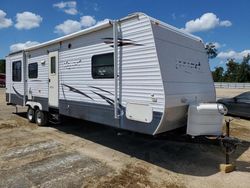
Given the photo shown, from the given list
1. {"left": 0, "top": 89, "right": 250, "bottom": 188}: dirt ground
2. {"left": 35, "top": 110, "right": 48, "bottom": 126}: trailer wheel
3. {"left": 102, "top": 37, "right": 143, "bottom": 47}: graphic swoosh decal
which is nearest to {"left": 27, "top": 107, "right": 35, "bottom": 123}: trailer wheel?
{"left": 35, "top": 110, "right": 48, "bottom": 126}: trailer wheel

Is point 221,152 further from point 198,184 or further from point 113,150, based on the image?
point 113,150

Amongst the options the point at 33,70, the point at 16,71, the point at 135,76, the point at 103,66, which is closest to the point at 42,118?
the point at 33,70

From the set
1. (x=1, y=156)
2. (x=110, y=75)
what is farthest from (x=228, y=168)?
(x=1, y=156)

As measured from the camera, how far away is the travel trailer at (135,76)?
17.2ft

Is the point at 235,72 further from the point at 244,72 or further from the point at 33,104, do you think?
the point at 33,104

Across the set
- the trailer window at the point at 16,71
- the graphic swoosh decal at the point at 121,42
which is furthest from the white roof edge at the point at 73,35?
the trailer window at the point at 16,71

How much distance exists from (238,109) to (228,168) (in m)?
6.29

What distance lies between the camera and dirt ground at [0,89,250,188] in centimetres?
478

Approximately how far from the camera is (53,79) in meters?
8.37

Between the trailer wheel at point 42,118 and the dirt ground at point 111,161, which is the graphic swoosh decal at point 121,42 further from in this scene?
the trailer wheel at point 42,118

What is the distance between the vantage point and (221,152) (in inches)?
255

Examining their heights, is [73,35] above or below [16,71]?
above

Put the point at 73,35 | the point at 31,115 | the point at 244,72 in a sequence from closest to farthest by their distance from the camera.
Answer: the point at 73,35 → the point at 31,115 → the point at 244,72

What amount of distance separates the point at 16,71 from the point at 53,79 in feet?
11.3
